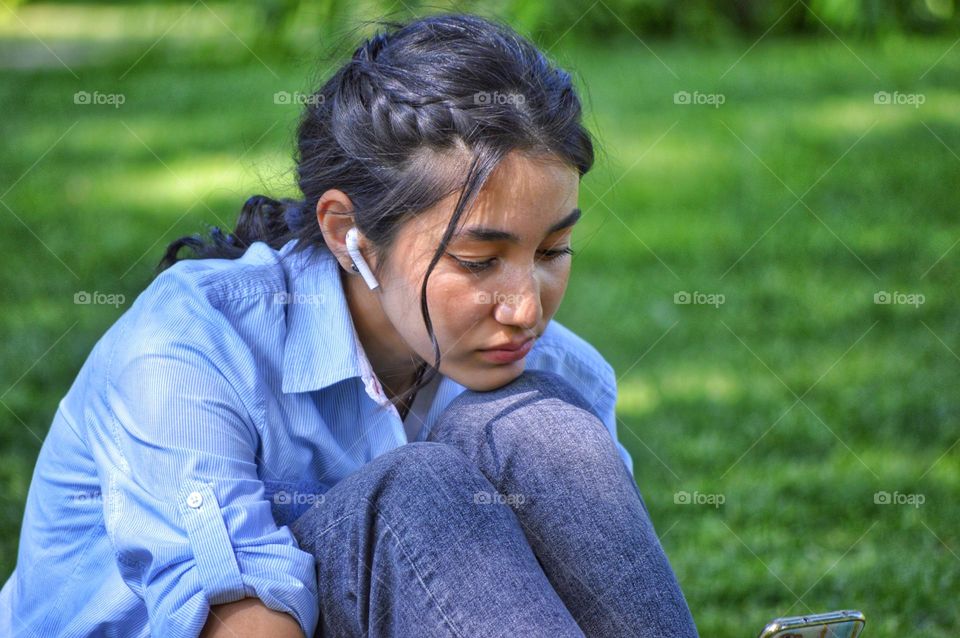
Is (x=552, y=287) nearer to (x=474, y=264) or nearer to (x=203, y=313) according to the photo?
(x=474, y=264)

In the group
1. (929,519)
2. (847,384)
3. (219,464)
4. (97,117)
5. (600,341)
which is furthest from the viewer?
(97,117)

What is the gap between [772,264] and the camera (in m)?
4.14

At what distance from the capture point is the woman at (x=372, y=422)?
1593mm

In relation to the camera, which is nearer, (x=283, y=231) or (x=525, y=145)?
(x=525, y=145)

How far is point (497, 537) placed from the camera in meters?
1.59

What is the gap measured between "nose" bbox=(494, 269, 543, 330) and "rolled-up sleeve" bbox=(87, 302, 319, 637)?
357mm

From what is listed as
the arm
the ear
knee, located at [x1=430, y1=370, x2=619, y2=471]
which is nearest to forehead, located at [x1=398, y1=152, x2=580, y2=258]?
the ear

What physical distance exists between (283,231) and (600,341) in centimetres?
170

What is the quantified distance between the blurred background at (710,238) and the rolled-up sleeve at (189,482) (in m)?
0.34

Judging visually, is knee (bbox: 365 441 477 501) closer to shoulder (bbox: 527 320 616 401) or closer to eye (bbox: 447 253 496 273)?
eye (bbox: 447 253 496 273)

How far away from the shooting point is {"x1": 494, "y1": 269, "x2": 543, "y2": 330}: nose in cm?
180

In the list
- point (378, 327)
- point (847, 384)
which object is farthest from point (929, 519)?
point (378, 327)

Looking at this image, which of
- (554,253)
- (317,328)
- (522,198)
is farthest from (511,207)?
(317,328)

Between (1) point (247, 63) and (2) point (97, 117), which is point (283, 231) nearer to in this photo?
(2) point (97, 117)
